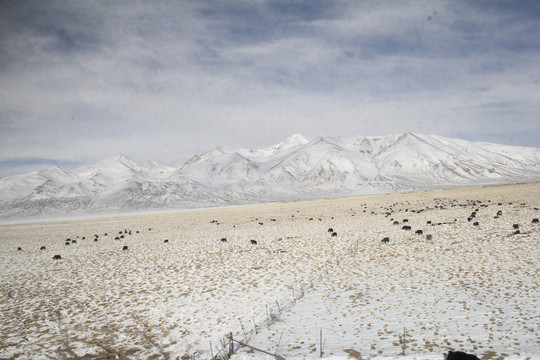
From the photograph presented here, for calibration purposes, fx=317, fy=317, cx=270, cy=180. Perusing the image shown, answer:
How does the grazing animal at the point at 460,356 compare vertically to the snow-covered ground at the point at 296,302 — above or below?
above

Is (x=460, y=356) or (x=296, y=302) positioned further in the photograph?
(x=296, y=302)

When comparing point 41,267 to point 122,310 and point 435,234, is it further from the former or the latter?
point 435,234

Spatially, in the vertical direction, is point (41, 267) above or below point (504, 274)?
below

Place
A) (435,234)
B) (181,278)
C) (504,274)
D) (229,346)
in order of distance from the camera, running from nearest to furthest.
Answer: (229,346) → (504,274) → (181,278) → (435,234)

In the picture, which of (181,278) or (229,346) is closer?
(229,346)

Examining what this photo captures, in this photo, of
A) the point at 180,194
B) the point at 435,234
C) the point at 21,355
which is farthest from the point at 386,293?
the point at 180,194

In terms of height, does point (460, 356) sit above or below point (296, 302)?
above

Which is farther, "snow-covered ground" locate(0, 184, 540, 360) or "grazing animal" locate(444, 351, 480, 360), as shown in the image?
"snow-covered ground" locate(0, 184, 540, 360)

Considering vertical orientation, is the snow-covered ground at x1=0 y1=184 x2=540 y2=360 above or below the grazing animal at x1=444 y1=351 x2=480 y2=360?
below

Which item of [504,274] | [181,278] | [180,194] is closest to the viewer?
[504,274]

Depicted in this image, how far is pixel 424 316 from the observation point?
8.95 m

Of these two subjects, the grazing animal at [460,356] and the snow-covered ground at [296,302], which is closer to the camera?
the grazing animal at [460,356]

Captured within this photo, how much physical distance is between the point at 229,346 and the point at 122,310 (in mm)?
5400

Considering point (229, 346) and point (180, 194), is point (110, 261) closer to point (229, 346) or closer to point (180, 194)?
point (229, 346)
